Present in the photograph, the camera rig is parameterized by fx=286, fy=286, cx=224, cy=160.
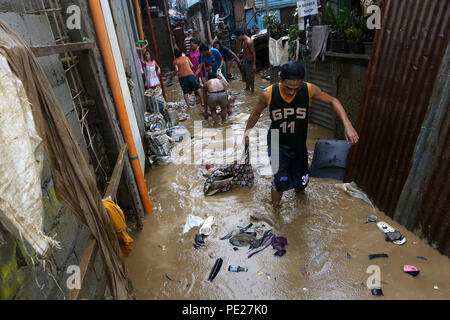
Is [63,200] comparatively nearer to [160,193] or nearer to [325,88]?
[160,193]

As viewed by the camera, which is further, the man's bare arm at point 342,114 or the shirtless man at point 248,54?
the shirtless man at point 248,54

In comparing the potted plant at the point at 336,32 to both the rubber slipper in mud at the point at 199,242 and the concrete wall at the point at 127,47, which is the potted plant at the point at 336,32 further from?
the rubber slipper in mud at the point at 199,242

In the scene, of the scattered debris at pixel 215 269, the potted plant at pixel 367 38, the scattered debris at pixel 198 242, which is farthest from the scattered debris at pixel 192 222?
the potted plant at pixel 367 38

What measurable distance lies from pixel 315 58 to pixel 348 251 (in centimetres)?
399

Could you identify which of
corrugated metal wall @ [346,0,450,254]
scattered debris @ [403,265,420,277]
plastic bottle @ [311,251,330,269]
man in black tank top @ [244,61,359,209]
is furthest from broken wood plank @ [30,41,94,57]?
scattered debris @ [403,265,420,277]

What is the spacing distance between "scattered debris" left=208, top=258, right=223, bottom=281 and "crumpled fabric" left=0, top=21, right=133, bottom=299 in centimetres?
103

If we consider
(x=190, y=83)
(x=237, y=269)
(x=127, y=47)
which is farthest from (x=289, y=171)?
(x=190, y=83)

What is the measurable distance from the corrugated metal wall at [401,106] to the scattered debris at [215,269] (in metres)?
2.05

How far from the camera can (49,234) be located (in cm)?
185

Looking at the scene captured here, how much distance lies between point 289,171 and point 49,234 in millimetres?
2595

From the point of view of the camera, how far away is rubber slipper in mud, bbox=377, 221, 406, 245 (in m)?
2.99

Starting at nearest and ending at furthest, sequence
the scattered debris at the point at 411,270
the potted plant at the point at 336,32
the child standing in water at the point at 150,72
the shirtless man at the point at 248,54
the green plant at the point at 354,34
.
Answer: the scattered debris at the point at 411,270
the green plant at the point at 354,34
the potted plant at the point at 336,32
the child standing in water at the point at 150,72
the shirtless man at the point at 248,54

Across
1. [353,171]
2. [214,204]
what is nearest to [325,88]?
[353,171]

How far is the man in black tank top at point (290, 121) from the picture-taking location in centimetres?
296
